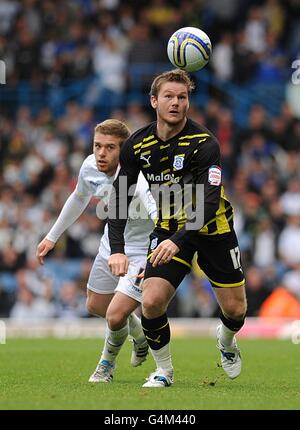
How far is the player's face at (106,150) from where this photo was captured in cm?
905

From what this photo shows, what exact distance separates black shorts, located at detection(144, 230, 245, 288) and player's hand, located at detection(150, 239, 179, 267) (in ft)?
1.30

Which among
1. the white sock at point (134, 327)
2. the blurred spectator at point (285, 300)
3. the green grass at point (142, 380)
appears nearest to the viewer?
the green grass at point (142, 380)

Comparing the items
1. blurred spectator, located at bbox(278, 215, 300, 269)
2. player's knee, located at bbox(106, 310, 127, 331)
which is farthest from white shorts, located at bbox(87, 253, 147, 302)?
blurred spectator, located at bbox(278, 215, 300, 269)

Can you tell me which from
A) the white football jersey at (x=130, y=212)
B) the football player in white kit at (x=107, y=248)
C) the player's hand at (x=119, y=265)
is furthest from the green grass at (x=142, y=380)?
the white football jersey at (x=130, y=212)

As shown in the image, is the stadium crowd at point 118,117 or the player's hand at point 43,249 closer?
the player's hand at point 43,249

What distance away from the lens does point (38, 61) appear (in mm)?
22812

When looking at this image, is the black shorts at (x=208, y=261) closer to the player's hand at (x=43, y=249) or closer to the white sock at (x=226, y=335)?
the white sock at (x=226, y=335)

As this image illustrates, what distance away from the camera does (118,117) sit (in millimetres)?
21047

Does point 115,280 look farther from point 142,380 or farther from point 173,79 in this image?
point 173,79

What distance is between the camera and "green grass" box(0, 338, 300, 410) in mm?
6996

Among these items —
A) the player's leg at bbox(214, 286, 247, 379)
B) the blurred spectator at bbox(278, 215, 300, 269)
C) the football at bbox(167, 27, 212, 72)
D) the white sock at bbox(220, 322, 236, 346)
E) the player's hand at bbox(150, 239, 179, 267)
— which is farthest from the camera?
the blurred spectator at bbox(278, 215, 300, 269)

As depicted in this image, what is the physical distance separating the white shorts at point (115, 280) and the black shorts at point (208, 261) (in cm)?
69

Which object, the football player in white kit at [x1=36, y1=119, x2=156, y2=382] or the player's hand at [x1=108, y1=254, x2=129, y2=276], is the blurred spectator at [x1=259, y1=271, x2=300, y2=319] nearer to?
the football player in white kit at [x1=36, y1=119, x2=156, y2=382]

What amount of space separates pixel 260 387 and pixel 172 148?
2.01 m
